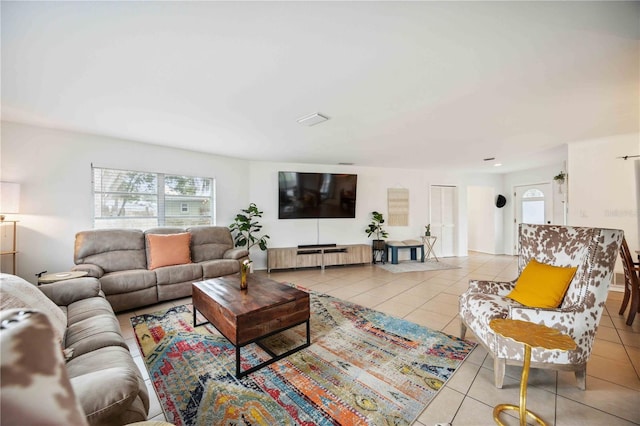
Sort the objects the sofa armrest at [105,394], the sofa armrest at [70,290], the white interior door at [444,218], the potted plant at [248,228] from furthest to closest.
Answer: the white interior door at [444,218] < the potted plant at [248,228] < the sofa armrest at [70,290] < the sofa armrest at [105,394]

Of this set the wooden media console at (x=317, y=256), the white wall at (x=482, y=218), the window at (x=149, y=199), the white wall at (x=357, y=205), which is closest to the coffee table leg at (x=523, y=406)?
the wooden media console at (x=317, y=256)

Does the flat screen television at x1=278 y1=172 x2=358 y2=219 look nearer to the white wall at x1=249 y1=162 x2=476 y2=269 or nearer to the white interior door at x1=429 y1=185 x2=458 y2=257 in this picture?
the white wall at x1=249 y1=162 x2=476 y2=269

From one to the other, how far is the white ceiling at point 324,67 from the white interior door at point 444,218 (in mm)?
3418

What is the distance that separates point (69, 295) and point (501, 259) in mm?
8198

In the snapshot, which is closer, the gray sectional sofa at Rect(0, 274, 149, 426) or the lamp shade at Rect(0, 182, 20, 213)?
the gray sectional sofa at Rect(0, 274, 149, 426)

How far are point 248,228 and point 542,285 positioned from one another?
433 centimetres

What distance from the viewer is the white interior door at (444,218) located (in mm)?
6793

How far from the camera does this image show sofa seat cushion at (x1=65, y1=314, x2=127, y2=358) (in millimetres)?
1493

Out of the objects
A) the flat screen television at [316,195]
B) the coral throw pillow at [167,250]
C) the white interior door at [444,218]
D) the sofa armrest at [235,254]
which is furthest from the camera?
the white interior door at [444,218]

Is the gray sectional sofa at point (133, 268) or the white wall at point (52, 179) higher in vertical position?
the white wall at point (52, 179)

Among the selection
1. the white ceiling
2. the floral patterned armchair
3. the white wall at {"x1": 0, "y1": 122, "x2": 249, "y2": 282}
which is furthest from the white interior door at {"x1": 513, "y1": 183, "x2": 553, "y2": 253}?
the white wall at {"x1": 0, "y1": 122, "x2": 249, "y2": 282}

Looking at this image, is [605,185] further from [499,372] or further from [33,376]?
[33,376]

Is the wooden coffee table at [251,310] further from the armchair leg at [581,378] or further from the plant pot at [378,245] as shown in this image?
the plant pot at [378,245]

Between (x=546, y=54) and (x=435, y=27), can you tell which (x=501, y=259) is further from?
(x=435, y=27)
